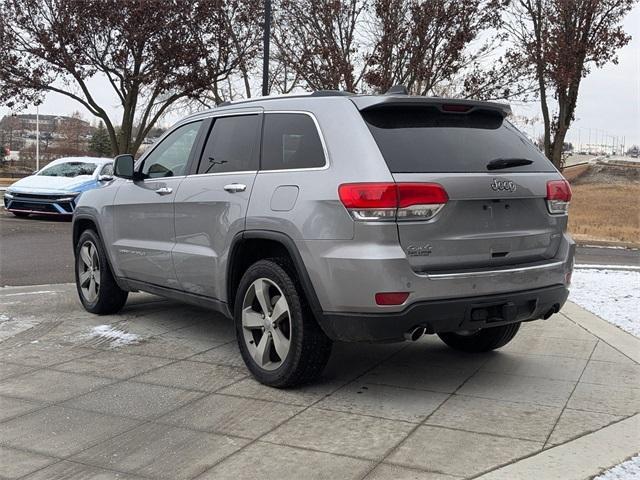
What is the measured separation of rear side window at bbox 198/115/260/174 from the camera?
5043 millimetres

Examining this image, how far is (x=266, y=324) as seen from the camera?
4.63 meters

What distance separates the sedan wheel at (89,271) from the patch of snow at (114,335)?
61 cm

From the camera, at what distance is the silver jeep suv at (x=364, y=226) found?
404 centimetres

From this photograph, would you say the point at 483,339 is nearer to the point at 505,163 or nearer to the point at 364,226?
the point at 505,163

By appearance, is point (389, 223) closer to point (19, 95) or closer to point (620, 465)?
point (620, 465)

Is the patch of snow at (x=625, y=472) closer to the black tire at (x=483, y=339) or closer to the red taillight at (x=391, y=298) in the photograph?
the red taillight at (x=391, y=298)

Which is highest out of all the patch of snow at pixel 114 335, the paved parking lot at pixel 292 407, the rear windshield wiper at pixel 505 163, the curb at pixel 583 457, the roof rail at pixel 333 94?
the roof rail at pixel 333 94

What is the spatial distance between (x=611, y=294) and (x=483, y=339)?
3.21 m

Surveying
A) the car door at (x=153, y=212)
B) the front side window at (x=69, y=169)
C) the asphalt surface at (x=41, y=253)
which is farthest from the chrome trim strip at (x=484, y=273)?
the front side window at (x=69, y=169)

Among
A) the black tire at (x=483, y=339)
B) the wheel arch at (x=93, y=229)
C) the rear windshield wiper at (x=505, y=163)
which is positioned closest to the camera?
the rear windshield wiper at (x=505, y=163)

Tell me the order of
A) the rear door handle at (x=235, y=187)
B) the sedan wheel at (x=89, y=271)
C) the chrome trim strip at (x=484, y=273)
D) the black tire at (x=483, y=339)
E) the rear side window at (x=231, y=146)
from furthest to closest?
the sedan wheel at (x=89, y=271), the black tire at (x=483, y=339), the rear side window at (x=231, y=146), the rear door handle at (x=235, y=187), the chrome trim strip at (x=484, y=273)

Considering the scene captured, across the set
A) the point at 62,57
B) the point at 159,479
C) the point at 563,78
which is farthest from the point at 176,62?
the point at 159,479

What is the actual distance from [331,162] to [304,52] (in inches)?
647

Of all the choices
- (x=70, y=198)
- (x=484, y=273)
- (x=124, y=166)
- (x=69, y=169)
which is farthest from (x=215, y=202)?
(x=69, y=169)
